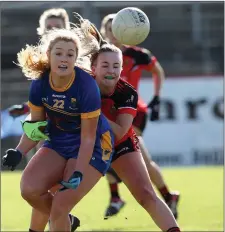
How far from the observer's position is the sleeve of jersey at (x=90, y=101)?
18.3 ft

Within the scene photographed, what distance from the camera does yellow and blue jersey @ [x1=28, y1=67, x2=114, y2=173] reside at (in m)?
5.61

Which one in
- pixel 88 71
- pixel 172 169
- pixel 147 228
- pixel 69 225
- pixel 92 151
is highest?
pixel 88 71

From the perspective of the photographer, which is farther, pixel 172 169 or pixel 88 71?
pixel 172 169

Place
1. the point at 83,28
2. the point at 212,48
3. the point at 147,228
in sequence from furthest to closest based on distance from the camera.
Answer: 1. the point at 212,48
2. the point at 147,228
3. the point at 83,28

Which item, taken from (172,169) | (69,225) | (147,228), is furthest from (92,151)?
(172,169)

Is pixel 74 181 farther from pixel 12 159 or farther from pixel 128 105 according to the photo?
pixel 128 105

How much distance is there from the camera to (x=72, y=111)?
569cm

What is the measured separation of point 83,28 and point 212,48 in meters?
12.3

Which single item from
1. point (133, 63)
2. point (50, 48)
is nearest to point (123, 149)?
point (50, 48)

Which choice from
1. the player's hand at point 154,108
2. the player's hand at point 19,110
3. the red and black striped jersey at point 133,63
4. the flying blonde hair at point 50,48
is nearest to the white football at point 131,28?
the flying blonde hair at point 50,48

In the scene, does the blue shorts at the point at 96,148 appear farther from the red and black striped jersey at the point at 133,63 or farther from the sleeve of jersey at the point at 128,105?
the red and black striped jersey at the point at 133,63

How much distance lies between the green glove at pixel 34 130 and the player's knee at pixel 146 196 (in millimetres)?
826

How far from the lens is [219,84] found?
16.6 metres

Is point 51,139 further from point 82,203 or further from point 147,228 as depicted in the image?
point 82,203
